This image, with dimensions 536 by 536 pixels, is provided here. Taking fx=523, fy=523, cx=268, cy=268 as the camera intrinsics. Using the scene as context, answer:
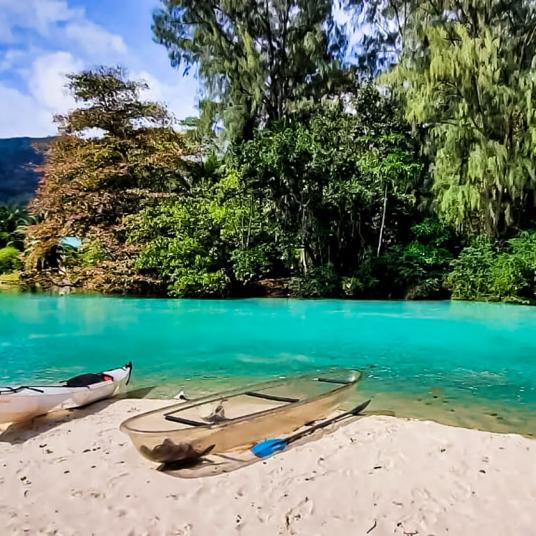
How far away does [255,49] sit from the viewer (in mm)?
18125

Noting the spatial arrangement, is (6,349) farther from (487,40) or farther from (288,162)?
(487,40)

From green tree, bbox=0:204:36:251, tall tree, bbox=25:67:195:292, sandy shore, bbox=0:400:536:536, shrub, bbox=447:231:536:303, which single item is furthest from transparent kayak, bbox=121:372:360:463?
green tree, bbox=0:204:36:251

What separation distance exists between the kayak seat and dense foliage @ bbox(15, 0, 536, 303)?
432 inches

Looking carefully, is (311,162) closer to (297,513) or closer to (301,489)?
(301,489)

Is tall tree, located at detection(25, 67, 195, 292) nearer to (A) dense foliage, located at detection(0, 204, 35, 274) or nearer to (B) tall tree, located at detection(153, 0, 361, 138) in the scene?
(B) tall tree, located at detection(153, 0, 361, 138)

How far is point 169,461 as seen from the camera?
368cm

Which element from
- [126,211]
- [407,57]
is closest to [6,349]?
[126,211]

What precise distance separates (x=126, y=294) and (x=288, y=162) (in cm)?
721

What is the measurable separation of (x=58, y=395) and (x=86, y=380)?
490 mm

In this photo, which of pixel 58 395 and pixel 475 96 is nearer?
pixel 58 395

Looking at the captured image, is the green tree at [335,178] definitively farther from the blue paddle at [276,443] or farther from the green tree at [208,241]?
the blue paddle at [276,443]

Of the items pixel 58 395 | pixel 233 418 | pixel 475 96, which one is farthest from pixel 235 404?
pixel 475 96

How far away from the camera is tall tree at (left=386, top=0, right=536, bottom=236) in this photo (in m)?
14.4

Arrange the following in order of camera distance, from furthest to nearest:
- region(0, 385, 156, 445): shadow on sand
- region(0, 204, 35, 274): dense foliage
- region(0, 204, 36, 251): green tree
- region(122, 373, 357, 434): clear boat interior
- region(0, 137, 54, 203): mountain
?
region(0, 137, 54, 203): mountain → region(0, 204, 36, 251): green tree → region(0, 204, 35, 274): dense foliage → region(0, 385, 156, 445): shadow on sand → region(122, 373, 357, 434): clear boat interior
